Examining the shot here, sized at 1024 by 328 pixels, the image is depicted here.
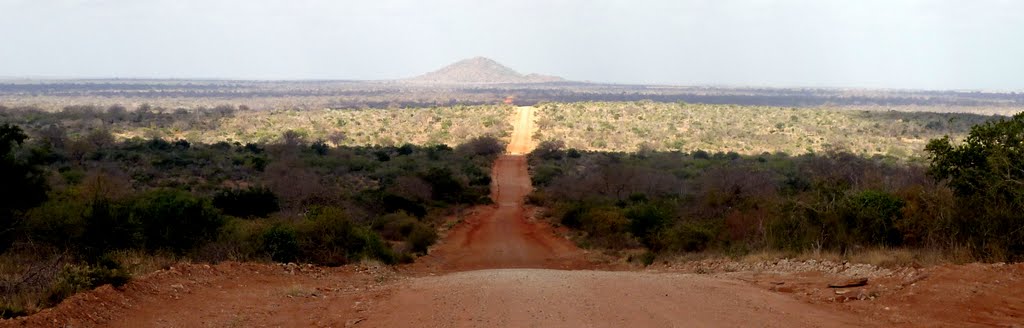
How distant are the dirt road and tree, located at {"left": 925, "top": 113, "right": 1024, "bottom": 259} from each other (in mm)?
1748

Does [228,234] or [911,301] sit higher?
[911,301]

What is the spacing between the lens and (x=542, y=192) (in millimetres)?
38625

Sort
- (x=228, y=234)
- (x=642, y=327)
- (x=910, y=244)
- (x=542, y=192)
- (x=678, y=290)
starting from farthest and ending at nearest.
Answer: (x=542, y=192), (x=228, y=234), (x=910, y=244), (x=678, y=290), (x=642, y=327)

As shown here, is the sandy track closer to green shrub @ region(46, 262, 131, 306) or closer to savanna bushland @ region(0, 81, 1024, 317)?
green shrub @ region(46, 262, 131, 306)

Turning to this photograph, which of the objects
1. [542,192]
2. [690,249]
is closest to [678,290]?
[690,249]

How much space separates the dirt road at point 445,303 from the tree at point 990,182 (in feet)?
5.74

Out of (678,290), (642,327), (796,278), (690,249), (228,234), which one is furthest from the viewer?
(690,249)

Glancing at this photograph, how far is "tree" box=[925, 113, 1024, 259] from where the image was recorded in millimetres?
11633

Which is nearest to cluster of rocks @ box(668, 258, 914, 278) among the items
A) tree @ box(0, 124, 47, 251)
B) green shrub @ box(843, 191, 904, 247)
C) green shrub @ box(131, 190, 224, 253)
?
green shrub @ box(843, 191, 904, 247)

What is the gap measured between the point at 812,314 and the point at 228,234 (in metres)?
12.3

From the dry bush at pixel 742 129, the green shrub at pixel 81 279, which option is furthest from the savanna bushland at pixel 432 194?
the dry bush at pixel 742 129

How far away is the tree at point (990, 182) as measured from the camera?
11.6 m

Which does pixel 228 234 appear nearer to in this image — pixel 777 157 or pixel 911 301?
pixel 911 301

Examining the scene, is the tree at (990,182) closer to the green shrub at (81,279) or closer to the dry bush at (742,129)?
the green shrub at (81,279)
